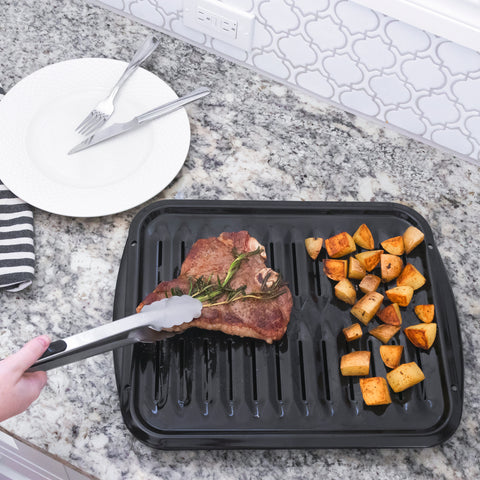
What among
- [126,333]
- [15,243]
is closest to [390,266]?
[126,333]

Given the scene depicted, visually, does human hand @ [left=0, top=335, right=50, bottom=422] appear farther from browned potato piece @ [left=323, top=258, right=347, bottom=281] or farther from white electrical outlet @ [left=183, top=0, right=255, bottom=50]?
white electrical outlet @ [left=183, top=0, right=255, bottom=50]

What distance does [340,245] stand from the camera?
1.00 meters

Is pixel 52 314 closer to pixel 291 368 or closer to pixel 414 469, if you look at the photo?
pixel 291 368

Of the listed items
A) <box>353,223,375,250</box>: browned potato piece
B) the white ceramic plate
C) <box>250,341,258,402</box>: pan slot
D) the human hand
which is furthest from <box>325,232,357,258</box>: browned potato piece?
the human hand

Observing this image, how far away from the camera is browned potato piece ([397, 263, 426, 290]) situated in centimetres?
98

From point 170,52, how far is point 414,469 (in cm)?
101

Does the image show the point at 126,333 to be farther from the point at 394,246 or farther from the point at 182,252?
the point at 394,246

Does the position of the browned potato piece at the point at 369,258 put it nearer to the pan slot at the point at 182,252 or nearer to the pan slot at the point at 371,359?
the pan slot at the point at 371,359

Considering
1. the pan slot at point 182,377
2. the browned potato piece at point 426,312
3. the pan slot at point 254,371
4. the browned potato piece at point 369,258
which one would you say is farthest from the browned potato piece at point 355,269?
the pan slot at point 182,377

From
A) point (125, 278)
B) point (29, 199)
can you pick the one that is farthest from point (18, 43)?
point (125, 278)

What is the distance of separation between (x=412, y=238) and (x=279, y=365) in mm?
340

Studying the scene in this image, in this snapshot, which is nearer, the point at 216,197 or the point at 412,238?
the point at 412,238

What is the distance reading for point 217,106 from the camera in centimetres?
123

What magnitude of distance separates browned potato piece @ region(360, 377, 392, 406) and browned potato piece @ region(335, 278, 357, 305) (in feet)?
0.47
